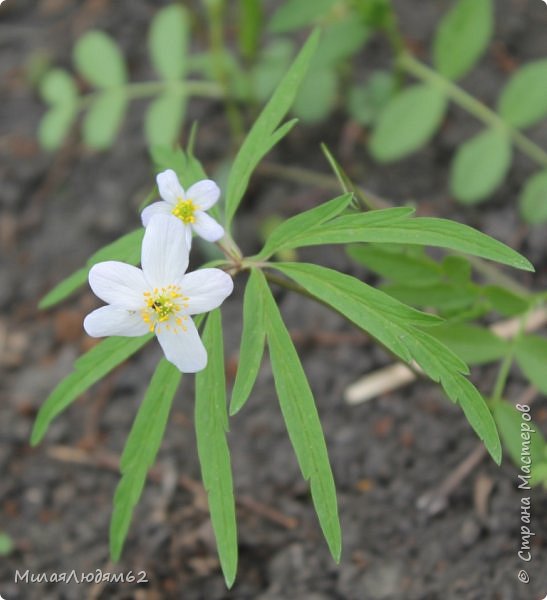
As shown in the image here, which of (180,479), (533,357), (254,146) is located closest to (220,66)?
(254,146)

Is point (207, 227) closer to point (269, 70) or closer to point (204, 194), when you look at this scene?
point (204, 194)

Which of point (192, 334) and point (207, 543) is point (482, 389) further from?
point (192, 334)

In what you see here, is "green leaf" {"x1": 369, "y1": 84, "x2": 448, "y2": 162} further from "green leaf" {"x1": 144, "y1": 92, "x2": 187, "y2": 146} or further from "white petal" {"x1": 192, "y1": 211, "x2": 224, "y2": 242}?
"white petal" {"x1": 192, "y1": 211, "x2": 224, "y2": 242}

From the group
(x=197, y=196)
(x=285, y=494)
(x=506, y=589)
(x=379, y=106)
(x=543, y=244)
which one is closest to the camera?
(x=197, y=196)

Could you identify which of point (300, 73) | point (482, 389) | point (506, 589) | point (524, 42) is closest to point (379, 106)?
point (524, 42)

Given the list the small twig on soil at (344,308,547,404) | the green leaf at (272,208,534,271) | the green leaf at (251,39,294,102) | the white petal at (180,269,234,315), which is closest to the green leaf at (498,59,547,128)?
the small twig on soil at (344,308,547,404)

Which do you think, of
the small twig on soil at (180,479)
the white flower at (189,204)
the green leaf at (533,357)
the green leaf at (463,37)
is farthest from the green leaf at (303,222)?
the green leaf at (463,37)
